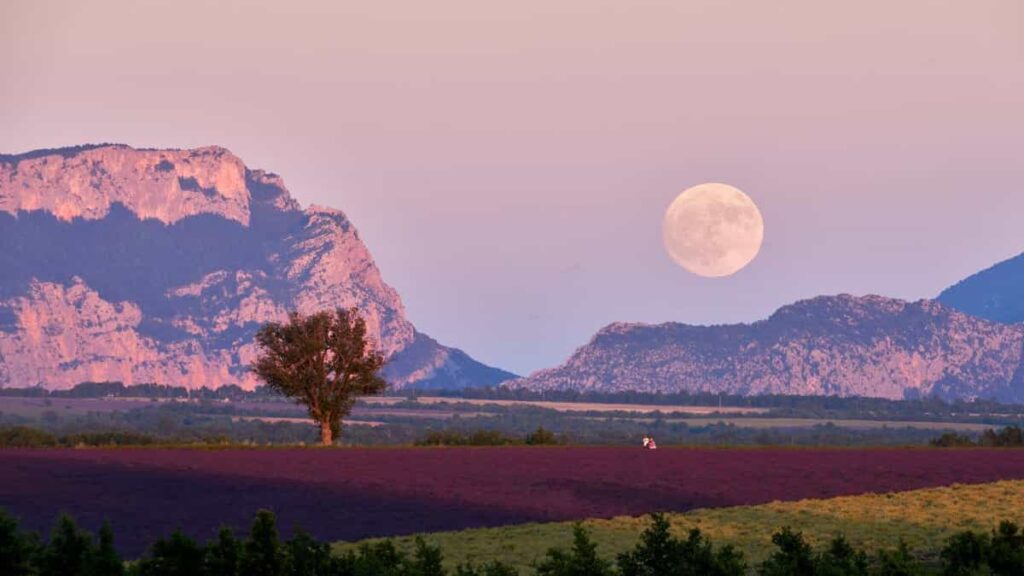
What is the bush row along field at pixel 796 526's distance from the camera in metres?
38.8

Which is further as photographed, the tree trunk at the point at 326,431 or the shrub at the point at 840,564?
the tree trunk at the point at 326,431

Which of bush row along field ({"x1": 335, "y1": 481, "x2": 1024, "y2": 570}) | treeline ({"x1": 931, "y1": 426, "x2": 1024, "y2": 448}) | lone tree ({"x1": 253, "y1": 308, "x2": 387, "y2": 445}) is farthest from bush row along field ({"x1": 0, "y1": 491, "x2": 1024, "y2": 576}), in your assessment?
treeline ({"x1": 931, "y1": 426, "x2": 1024, "y2": 448})

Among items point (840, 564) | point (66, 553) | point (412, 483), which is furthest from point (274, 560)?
point (412, 483)

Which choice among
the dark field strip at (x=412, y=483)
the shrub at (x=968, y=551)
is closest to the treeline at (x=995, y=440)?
the dark field strip at (x=412, y=483)

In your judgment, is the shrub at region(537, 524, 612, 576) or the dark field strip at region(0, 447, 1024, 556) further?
the dark field strip at region(0, 447, 1024, 556)

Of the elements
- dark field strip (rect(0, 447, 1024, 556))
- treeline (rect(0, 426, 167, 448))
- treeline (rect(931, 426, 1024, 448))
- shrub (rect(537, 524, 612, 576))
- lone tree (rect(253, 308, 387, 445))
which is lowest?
shrub (rect(537, 524, 612, 576))

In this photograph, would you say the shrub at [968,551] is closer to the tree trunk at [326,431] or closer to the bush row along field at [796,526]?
the bush row along field at [796,526]

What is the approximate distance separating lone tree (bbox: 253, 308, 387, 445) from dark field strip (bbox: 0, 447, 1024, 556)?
1327cm

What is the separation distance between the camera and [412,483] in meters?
56.4

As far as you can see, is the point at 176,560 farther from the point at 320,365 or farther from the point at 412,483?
the point at 320,365

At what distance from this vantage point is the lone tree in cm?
8700

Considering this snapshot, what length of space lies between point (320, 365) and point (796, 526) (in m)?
47.0

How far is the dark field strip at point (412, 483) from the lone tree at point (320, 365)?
43.6ft

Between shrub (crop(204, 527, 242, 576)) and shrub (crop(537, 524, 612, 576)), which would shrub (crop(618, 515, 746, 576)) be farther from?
shrub (crop(204, 527, 242, 576))
